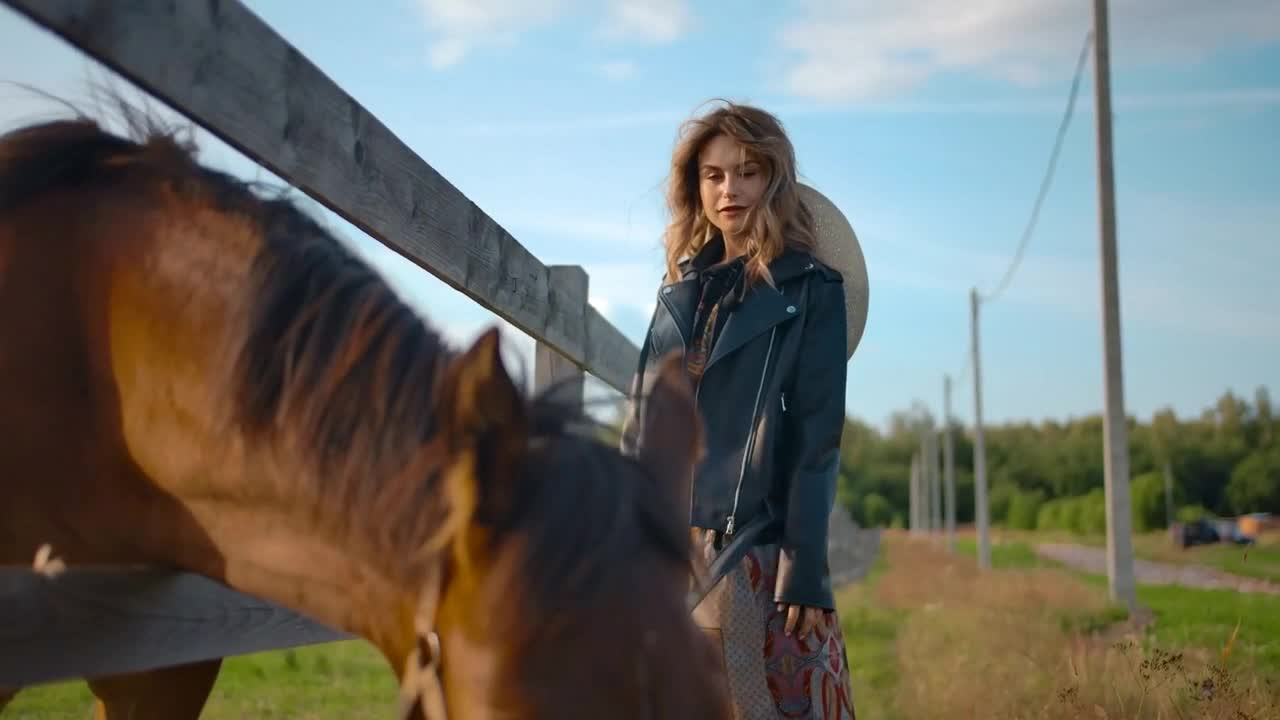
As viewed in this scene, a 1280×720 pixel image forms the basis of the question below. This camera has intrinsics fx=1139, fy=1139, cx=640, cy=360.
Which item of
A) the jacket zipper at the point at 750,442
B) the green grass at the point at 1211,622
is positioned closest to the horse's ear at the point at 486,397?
the jacket zipper at the point at 750,442

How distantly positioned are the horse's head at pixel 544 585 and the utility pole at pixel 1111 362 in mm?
11457

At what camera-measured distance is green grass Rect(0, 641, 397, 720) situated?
454 centimetres

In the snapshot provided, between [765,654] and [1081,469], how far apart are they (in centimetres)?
8178

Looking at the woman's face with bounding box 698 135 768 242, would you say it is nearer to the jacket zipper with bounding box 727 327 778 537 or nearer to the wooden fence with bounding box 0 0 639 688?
the jacket zipper with bounding box 727 327 778 537

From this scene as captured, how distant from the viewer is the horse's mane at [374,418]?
1478 mm

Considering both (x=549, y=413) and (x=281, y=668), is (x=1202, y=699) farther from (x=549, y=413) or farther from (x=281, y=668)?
(x=281, y=668)

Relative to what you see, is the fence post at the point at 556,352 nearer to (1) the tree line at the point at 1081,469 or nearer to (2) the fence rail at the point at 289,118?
(2) the fence rail at the point at 289,118

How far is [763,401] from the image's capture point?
2.67 metres

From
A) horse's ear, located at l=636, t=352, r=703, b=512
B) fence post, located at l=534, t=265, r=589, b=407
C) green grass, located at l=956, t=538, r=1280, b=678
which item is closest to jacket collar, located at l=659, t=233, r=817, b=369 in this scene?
horse's ear, located at l=636, t=352, r=703, b=512

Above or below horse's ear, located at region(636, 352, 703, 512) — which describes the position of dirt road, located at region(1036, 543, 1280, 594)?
below

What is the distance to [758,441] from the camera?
2639mm

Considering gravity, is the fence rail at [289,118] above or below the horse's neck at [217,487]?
above

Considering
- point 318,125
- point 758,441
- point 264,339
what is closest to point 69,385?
point 264,339

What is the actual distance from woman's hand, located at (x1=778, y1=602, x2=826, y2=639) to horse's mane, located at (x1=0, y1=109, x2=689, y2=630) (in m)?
1.02
